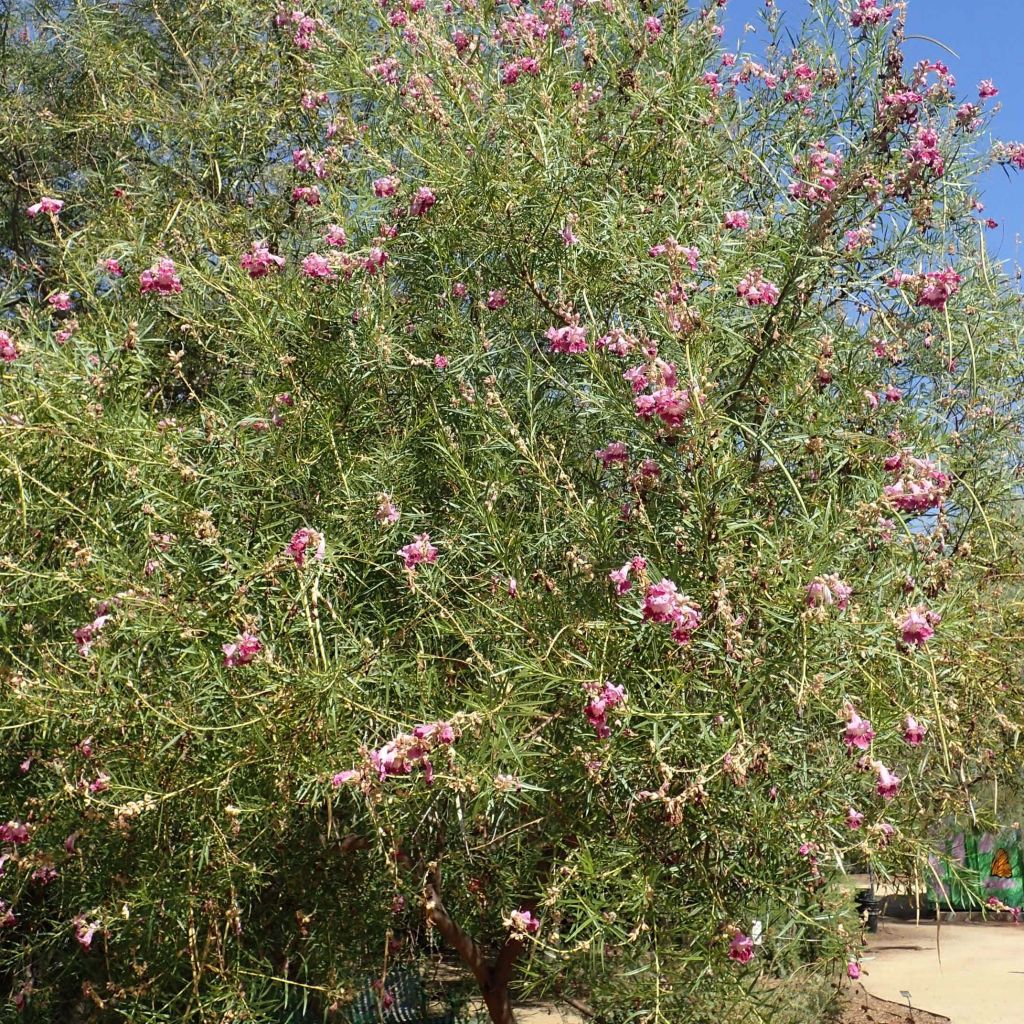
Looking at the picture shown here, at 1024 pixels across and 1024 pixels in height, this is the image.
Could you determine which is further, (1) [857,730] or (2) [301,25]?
(2) [301,25]

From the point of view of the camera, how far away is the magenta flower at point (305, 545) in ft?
7.91

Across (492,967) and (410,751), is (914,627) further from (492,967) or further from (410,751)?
(492,967)

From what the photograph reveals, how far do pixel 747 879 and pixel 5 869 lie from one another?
1.91 metres

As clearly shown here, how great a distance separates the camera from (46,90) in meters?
5.55

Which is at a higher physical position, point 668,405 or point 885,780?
point 668,405

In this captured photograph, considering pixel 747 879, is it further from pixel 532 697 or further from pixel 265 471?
pixel 265 471

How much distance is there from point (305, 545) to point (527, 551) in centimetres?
58

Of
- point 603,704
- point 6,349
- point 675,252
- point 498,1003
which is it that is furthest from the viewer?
point 498,1003

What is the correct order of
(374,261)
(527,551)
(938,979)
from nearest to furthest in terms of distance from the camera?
(527,551), (374,261), (938,979)

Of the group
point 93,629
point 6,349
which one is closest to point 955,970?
point 93,629

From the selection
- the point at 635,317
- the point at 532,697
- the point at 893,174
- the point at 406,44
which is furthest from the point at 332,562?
the point at 406,44

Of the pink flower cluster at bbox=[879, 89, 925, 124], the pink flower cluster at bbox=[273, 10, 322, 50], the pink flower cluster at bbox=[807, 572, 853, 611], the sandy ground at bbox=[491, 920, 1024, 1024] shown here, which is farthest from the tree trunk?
the pink flower cluster at bbox=[273, 10, 322, 50]

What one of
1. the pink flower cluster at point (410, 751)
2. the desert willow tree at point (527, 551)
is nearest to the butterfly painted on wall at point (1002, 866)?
the desert willow tree at point (527, 551)

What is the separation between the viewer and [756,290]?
8.63ft
